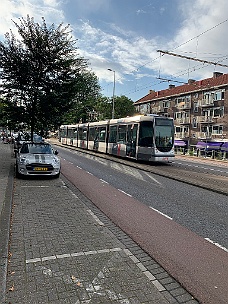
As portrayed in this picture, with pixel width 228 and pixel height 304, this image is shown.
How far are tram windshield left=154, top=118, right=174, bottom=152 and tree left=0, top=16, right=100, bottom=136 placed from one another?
18.6 feet

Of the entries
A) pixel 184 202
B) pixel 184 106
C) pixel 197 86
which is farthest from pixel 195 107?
pixel 184 202

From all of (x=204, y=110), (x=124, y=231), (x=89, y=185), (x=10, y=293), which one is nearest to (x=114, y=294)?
(x=10, y=293)

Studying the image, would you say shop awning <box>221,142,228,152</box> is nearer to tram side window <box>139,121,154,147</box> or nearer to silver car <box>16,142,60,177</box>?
tram side window <box>139,121,154,147</box>

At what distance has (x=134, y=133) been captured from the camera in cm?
1783

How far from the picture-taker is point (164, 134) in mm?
16844

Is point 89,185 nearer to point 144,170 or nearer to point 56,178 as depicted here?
point 56,178

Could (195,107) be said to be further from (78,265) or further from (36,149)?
(78,265)

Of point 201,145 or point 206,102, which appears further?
point 206,102

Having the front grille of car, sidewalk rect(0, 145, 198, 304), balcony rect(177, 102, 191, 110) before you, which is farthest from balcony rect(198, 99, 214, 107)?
sidewalk rect(0, 145, 198, 304)

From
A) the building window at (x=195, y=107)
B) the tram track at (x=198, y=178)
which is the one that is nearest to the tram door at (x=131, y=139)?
the tram track at (x=198, y=178)

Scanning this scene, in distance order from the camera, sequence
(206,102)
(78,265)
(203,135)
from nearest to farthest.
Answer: (78,265) → (206,102) → (203,135)

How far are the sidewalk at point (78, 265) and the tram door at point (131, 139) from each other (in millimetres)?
11971

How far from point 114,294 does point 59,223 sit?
2.61 meters

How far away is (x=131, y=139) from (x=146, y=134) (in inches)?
66.9
